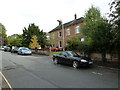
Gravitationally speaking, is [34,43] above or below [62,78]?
above

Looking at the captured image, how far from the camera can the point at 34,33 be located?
110 ft

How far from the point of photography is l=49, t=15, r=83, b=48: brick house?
1362 inches

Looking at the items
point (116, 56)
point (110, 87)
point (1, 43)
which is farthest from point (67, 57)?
point (1, 43)

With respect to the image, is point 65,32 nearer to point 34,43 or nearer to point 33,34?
point 33,34

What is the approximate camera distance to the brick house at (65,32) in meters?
34.6

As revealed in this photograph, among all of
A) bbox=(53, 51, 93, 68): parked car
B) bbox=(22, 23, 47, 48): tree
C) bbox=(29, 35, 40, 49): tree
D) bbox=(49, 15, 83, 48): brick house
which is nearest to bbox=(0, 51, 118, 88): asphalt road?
bbox=(53, 51, 93, 68): parked car

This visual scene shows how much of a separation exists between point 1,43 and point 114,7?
75678mm

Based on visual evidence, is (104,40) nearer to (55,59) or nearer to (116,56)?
(116,56)

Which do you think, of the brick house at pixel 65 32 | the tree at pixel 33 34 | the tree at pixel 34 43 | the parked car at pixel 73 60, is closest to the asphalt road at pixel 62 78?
the parked car at pixel 73 60

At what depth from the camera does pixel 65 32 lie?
1533 inches

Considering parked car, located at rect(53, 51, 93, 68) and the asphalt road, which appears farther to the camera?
parked car, located at rect(53, 51, 93, 68)

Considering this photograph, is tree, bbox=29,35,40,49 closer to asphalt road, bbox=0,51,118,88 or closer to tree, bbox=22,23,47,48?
tree, bbox=22,23,47,48

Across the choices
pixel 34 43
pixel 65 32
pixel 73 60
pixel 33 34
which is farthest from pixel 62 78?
pixel 65 32

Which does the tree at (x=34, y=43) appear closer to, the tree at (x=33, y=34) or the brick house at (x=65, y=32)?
the tree at (x=33, y=34)
